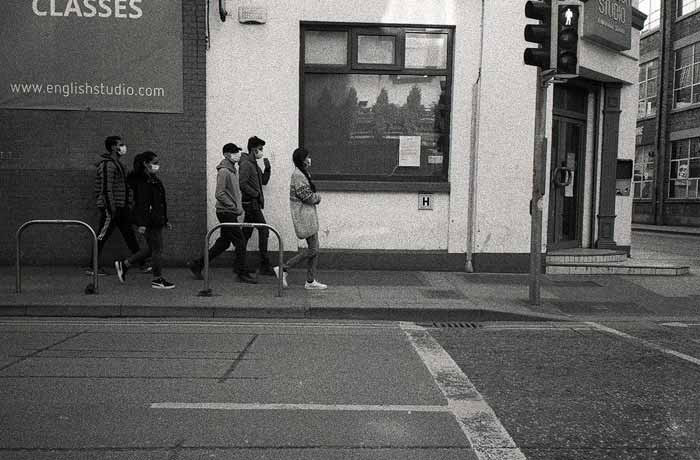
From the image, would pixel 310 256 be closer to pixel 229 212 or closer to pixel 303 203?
pixel 303 203

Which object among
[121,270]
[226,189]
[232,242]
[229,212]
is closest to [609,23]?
[226,189]

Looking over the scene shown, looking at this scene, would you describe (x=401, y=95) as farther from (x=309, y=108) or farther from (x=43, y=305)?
(x=43, y=305)

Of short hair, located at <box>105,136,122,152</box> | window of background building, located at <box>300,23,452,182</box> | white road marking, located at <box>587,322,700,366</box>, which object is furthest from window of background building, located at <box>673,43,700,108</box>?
short hair, located at <box>105,136,122,152</box>

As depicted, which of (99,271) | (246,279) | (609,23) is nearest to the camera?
(246,279)

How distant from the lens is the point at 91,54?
10305 mm

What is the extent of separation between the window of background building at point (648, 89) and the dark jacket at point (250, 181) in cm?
2764

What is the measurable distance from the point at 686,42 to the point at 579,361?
28.0 m

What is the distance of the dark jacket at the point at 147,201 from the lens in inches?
325

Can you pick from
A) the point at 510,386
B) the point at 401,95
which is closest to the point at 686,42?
the point at 401,95

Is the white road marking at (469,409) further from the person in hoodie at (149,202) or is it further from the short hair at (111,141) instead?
the short hair at (111,141)

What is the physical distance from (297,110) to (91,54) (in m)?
3.48

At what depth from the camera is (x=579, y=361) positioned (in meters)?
5.58

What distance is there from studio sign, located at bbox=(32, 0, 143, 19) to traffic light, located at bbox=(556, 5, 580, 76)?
6627 mm

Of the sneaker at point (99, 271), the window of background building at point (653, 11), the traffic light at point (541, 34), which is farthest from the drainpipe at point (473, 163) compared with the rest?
the window of background building at point (653, 11)
